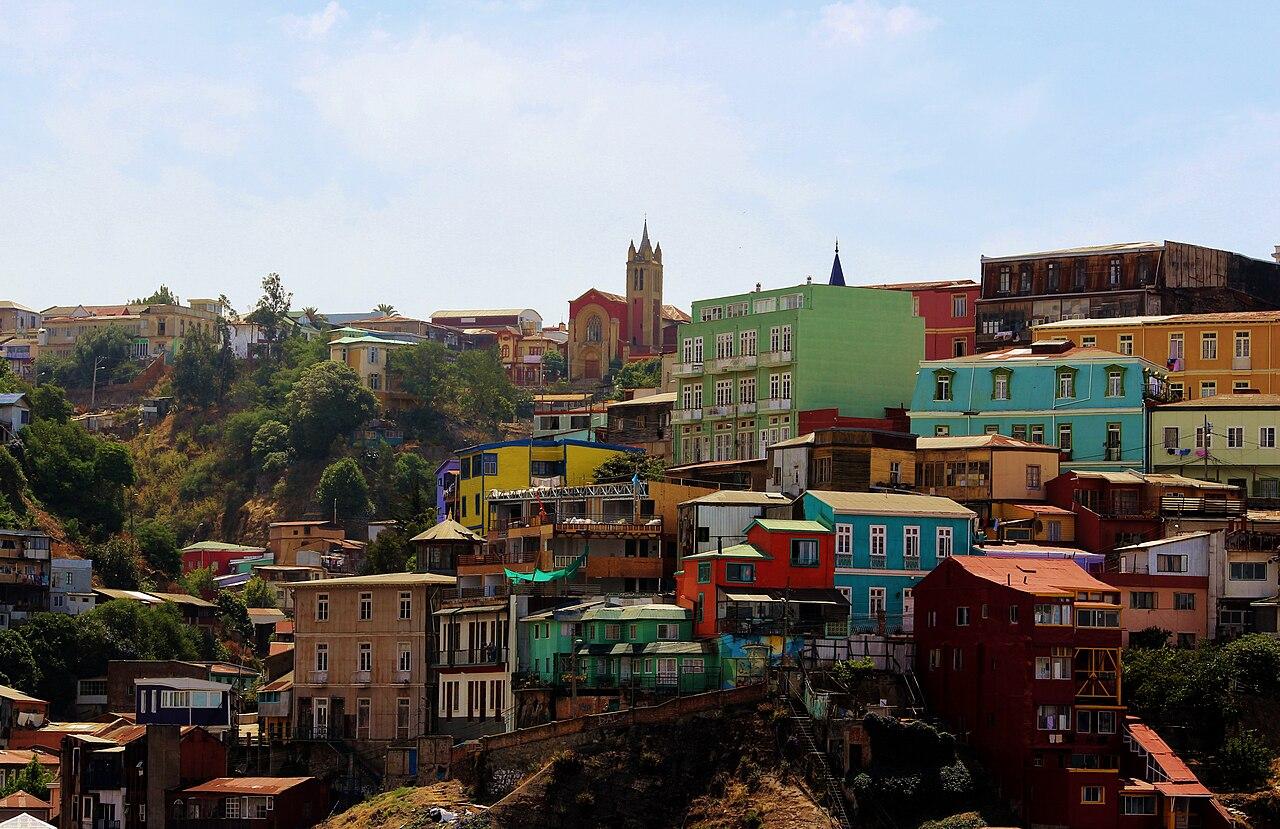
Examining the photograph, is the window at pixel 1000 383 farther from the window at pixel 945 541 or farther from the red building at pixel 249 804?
the red building at pixel 249 804

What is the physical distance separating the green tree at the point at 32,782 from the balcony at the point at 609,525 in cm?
2248

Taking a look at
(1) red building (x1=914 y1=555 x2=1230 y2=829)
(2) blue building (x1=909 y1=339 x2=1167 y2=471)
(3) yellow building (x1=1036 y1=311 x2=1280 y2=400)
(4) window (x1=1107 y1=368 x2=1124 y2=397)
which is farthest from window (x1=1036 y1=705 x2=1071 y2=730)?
(3) yellow building (x1=1036 y1=311 x2=1280 y2=400)

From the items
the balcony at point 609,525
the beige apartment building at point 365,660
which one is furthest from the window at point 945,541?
the beige apartment building at point 365,660

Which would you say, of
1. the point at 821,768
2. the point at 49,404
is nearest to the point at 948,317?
the point at 821,768

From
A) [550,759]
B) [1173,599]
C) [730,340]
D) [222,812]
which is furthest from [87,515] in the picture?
[1173,599]

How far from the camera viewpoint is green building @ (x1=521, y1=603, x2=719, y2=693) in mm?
70938

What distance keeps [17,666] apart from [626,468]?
29684 millimetres

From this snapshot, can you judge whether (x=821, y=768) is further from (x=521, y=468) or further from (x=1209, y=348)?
(x=1209, y=348)

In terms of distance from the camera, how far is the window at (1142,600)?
71.1 metres

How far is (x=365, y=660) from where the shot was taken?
262 feet

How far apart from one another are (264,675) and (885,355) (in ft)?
100

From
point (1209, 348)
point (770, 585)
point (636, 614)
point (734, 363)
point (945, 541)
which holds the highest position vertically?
point (1209, 348)

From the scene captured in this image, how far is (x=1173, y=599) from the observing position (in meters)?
71.3

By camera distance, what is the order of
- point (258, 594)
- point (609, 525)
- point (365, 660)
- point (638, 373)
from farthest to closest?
point (638, 373) < point (258, 594) < point (609, 525) < point (365, 660)
